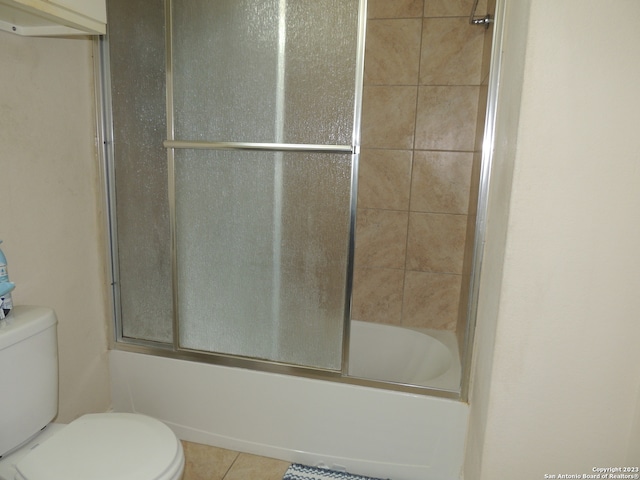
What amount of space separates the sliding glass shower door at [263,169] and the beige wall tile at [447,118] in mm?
828

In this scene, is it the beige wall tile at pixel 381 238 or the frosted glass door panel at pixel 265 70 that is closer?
the frosted glass door panel at pixel 265 70

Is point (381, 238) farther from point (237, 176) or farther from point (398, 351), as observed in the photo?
point (237, 176)

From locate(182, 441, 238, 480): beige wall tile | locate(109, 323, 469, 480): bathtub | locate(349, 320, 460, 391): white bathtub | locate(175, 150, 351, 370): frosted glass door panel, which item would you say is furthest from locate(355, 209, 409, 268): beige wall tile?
locate(182, 441, 238, 480): beige wall tile

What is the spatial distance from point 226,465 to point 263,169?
3.82ft

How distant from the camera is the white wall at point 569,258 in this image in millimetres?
1119

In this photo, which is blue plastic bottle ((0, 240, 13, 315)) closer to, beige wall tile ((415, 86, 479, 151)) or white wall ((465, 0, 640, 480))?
white wall ((465, 0, 640, 480))

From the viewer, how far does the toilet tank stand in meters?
1.34

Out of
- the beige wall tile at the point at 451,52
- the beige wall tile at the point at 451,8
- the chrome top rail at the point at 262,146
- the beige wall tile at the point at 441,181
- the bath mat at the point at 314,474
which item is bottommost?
the bath mat at the point at 314,474

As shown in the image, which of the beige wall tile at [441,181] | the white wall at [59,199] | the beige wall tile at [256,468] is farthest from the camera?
the beige wall tile at [441,181]

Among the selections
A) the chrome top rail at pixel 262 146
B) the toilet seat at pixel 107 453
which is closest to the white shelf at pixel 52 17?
the chrome top rail at pixel 262 146

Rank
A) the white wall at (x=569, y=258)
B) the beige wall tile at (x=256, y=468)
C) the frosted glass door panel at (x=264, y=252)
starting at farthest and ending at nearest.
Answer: the beige wall tile at (x=256, y=468) → the frosted glass door panel at (x=264, y=252) → the white wall at (x=569, y=258)

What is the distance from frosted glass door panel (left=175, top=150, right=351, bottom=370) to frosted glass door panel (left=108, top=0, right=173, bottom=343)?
9 cm

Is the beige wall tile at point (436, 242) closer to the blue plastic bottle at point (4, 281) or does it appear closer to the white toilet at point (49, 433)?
the white toilet at point (49, 433)

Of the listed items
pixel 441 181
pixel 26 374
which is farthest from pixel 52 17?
pixel 441 181
